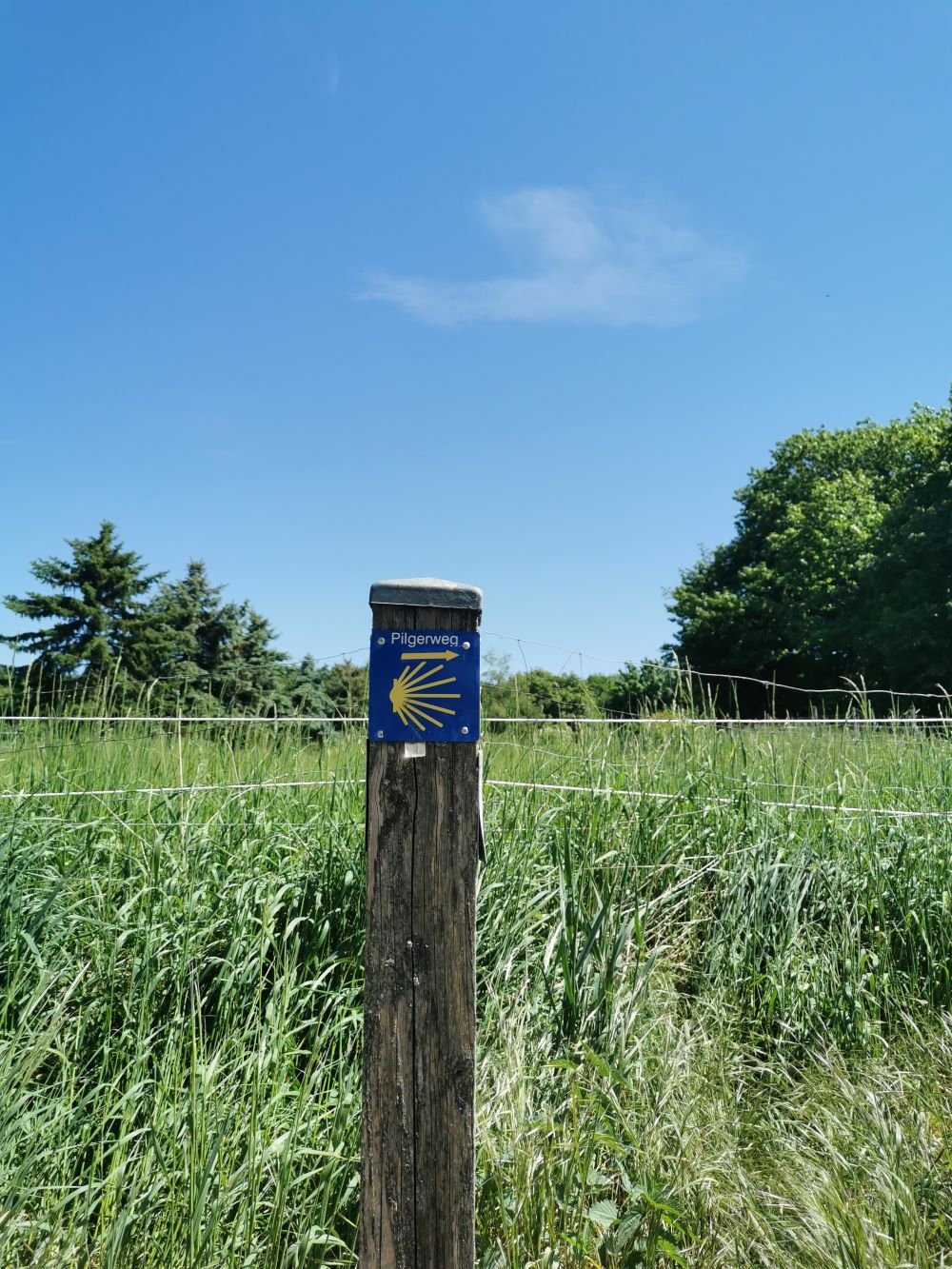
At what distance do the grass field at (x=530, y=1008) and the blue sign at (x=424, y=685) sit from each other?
3.91ft

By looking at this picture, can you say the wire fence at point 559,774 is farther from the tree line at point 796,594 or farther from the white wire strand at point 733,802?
the tree line at point 796,594

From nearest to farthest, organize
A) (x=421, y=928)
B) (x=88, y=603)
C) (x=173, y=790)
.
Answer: (x=421, y=928), (x=173, y=790), (x=88, y=603)

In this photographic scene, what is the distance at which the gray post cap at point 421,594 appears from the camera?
1.88 m

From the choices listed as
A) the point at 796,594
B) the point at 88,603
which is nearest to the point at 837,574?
the point at 796,594

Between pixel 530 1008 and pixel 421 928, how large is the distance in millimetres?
1246

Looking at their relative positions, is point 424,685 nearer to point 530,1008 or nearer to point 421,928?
point 421,928

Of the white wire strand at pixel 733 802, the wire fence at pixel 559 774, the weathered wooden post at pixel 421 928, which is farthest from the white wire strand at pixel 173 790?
the weathered wooden post at pixel 421 928

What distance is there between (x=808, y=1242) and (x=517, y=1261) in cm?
74

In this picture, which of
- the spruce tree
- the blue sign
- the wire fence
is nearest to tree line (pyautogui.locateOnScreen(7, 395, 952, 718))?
the spruce tree

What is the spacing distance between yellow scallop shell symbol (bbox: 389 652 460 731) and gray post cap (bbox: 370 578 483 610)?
11 cm

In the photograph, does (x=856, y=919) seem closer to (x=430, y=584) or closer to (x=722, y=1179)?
(x=722, y=1179)

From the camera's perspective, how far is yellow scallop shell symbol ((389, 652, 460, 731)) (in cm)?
186

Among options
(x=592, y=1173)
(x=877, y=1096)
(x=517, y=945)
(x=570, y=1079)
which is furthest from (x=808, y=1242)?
(x=517, y=945)

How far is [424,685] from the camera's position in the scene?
187cm
